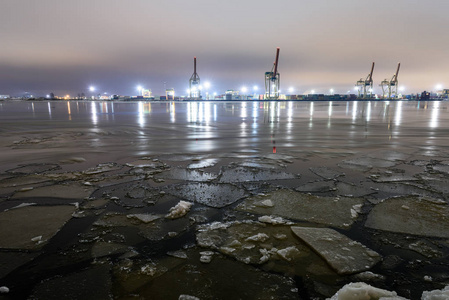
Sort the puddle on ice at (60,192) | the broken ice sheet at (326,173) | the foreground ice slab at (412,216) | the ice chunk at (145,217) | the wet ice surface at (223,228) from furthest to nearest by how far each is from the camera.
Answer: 1. the broken ice sheet at (326,173)
2. the puddle on ice at (60,192)
3. the ice chunk at (145,217)
4. the foreground ice slab at (412,216)
5. the wet ice surface at (223,228)

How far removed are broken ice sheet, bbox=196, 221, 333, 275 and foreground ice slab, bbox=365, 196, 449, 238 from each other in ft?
2.88

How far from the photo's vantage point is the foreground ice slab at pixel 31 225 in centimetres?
219

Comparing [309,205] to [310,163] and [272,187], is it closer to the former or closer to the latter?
[272,187]

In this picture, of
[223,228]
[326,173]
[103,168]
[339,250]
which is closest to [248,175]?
[326,173]

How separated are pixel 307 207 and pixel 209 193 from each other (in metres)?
1.21

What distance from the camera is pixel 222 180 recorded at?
380 cm

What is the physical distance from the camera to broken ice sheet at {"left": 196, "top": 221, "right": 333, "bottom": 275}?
191 centimetres

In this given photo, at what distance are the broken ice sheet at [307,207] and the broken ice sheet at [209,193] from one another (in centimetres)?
22

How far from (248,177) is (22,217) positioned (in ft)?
9.28

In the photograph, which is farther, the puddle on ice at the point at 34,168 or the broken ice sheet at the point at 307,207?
the puddle on ice at the point at 34,168

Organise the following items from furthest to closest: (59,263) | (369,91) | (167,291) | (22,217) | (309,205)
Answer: (369,91), (309,205), (22,217), (59,263), (167,291)

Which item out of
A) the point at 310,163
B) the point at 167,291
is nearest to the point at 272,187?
the point at 310,163

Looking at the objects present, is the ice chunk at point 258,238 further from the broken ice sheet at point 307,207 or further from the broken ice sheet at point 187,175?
the broken ice sheet at point 187,175

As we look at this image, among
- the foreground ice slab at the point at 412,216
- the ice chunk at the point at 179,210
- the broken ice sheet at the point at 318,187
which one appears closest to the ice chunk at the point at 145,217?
the ice chunk at the point at 179,210
